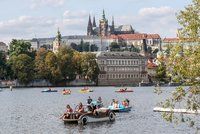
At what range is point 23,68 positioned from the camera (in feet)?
509

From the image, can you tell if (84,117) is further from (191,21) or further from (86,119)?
(191,21)

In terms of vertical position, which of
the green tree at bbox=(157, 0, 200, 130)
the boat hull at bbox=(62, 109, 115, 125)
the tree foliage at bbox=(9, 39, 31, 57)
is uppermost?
the tree foliage at bbox=(9, 39, 31, 57)

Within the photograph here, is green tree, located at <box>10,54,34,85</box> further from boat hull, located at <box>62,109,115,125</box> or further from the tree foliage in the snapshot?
boat hull, located at <box>62,109,115,125</box>

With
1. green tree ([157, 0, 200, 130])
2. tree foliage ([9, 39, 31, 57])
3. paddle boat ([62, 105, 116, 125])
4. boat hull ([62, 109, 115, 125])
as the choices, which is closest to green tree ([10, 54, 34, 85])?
tree foliage ([9, 39, 31, 57])

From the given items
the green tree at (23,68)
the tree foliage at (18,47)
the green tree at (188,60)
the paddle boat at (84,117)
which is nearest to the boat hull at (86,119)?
the paddle boat at (84,117)

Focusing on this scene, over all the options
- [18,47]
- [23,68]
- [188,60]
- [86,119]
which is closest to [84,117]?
[86,119]

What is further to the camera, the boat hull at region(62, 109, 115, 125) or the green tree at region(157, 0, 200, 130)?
the boat hull at region(62, 109, 115, 125)

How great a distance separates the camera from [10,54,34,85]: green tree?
154 m

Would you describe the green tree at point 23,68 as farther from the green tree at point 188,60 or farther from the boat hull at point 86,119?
the green tree at point 188,60

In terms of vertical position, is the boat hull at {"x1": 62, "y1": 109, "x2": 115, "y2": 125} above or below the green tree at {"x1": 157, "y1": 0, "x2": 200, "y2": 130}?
below

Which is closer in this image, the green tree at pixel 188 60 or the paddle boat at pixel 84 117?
the green tree at pixel 188 60

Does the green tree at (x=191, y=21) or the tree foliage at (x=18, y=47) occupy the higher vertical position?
the tree foliage at (x=18, y=47)

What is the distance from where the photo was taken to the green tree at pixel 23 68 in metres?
154

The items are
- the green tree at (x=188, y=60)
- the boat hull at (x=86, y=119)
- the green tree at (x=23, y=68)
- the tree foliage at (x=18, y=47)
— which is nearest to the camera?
the green tree at (x=188, y=60)
